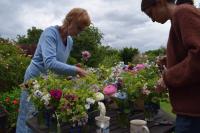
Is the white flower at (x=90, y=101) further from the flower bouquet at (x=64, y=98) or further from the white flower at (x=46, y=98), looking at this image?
the white flower at (x=46, y=98)

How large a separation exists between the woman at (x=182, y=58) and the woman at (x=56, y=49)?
1.34 metres

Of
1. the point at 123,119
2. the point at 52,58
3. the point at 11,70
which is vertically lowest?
the point at 123,119

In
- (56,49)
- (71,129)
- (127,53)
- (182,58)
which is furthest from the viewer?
(127,53)

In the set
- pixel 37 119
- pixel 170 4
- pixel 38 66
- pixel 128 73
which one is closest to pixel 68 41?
pixel 38 66

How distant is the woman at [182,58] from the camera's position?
1908 millimetres

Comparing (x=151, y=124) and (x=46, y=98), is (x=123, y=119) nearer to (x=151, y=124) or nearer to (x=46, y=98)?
(x=151, y=124)

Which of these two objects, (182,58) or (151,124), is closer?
(182,58)

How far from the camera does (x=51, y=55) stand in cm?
346

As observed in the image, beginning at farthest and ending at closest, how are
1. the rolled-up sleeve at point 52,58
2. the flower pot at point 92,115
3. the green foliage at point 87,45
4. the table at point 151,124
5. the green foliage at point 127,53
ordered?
the green foliage at point 127,53 < the green foliage at point 87,45 < the rolled-up sleeve at point 52,58 < the table at point 151,124 < the flower pot at point 92,115

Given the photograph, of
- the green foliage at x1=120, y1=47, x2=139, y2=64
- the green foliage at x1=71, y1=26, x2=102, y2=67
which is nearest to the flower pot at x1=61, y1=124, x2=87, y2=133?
A: the green foliage at x1=71, y1=26, x2=102, y2=67

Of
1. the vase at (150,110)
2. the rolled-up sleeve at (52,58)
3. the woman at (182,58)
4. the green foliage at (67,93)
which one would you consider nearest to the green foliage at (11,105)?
the rolled-up sleeve at (52,58)

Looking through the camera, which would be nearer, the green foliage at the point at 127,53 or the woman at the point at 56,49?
the woman at the point at 56,49

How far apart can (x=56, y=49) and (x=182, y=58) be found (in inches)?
69.5

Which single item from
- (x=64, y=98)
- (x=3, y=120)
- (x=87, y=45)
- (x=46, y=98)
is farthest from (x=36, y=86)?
(x=87, y=45)
